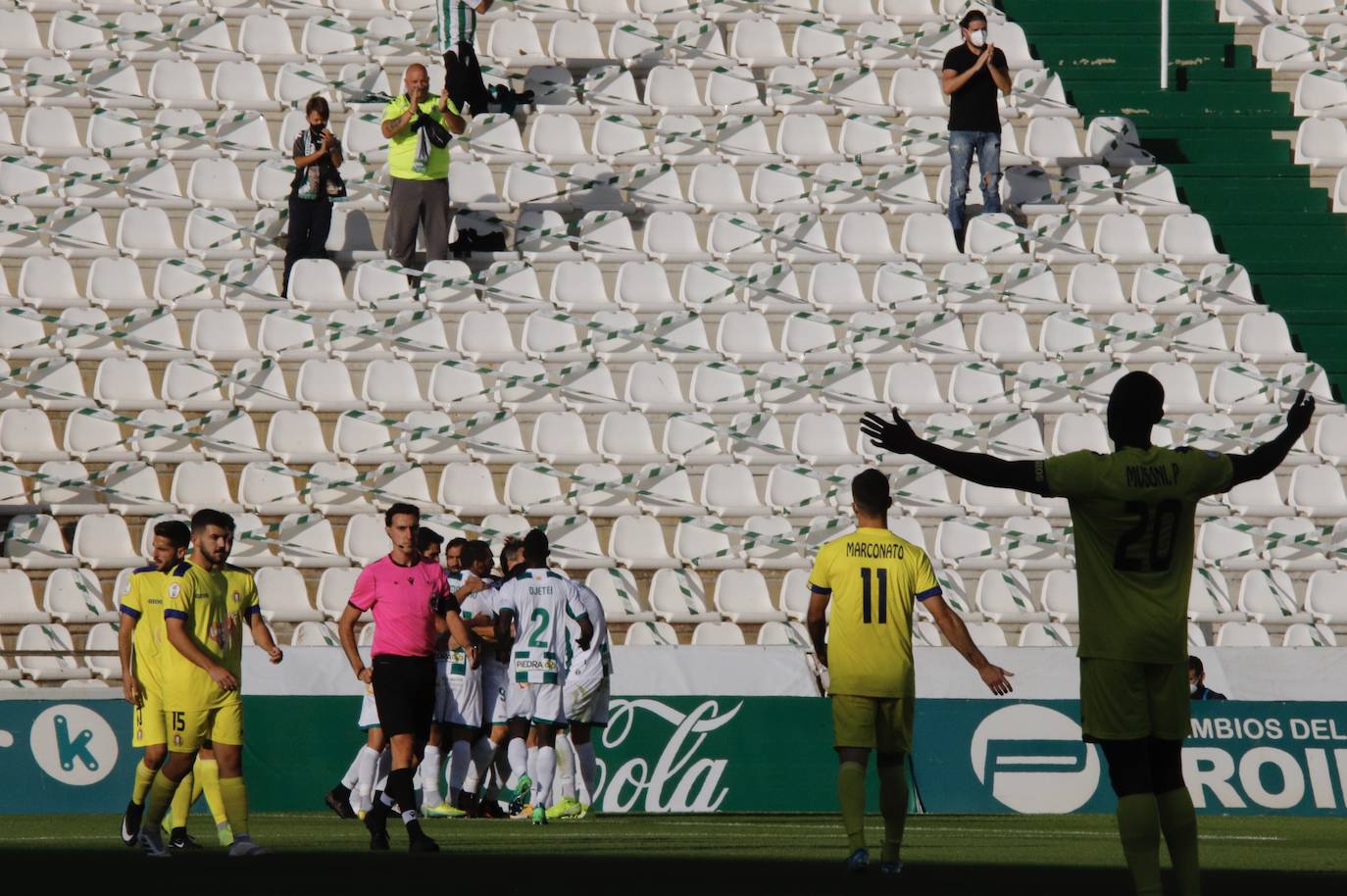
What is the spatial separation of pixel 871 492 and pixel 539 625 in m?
4.96

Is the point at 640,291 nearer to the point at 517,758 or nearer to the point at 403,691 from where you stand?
the point at 517,758

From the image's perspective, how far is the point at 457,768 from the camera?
1484 centimetres

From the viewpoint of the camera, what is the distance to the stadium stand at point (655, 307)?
17531mm

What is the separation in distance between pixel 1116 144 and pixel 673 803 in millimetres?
9741

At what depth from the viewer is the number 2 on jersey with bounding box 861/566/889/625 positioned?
9.68 metres

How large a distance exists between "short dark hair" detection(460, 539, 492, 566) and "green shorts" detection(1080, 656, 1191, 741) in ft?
26.7

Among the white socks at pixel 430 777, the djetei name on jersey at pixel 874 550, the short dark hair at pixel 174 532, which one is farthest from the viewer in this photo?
the white socks at pixel 430 777

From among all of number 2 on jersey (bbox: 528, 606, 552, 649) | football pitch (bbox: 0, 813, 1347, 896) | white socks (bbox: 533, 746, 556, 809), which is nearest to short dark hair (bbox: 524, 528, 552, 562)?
number 2 on jersey (bbox: 528, 606, 552, 649)

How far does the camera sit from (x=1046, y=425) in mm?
18875

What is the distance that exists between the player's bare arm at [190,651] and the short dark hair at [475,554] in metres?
4.51

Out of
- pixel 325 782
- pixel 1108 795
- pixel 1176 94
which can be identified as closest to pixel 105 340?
pixel 325 782

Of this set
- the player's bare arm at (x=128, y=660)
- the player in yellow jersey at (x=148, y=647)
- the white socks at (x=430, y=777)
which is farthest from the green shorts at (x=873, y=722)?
the white socks at (x=430, y=777)

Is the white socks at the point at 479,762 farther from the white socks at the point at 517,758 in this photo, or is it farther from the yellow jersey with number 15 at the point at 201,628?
the yellow jersey with number 15 at the point at 201,628

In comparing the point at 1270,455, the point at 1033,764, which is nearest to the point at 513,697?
the point at 1033,764
